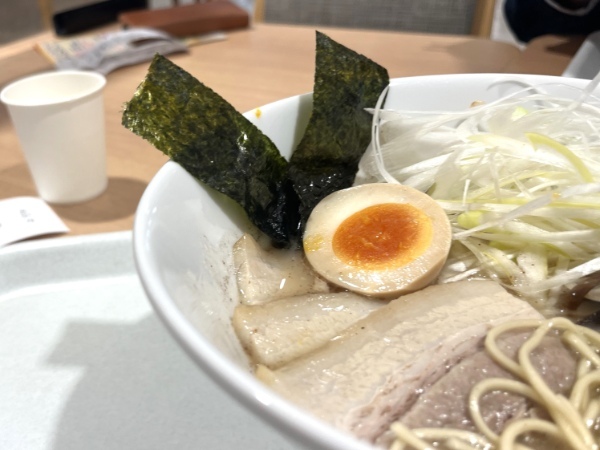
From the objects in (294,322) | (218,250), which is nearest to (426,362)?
(294,322)

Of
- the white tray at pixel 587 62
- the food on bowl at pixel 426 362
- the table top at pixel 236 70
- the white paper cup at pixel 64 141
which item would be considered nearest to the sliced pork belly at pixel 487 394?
the food on bowl at pixel 426 362

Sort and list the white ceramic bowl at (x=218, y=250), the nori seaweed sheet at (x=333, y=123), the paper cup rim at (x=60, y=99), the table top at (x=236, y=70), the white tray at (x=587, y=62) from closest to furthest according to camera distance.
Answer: the white ceramic bowl at (x=218, y=250)
the nori seaweed sheet at (x=333, y=123)
the paper cup rim at (x=60, y=99)
the table top at (x=236, y=70)
the white tray at (x=587, y=62)

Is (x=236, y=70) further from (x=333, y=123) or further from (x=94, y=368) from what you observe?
(x=94, y=368)

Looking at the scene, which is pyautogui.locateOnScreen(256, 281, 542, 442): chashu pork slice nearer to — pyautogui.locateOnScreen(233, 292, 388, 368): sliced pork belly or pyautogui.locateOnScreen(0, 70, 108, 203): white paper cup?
pyautogui.locateOnScreen(233, 292, 388, 368): sliced pork belly

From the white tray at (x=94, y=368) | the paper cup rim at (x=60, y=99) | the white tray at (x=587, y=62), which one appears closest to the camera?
the white tray at (x=94, y=368)

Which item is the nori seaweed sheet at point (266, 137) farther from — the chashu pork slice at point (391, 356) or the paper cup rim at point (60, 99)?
the paper cup rim at point (60, 99)

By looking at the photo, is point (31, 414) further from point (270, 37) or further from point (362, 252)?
point (270, 37)
